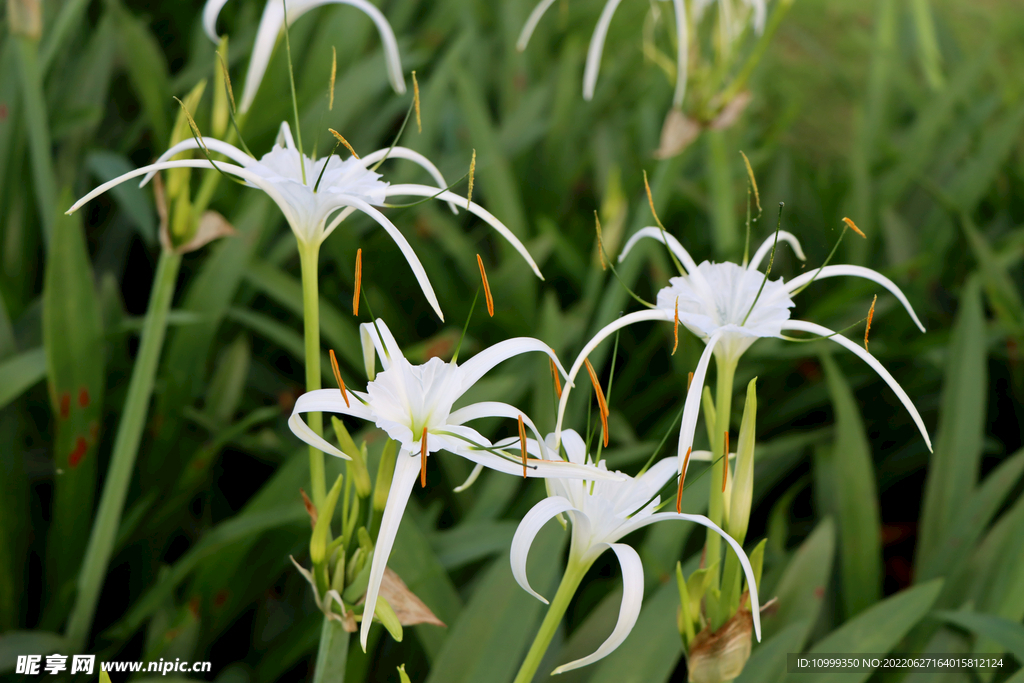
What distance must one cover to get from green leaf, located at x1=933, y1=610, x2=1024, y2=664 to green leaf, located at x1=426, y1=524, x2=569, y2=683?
9.3 inches

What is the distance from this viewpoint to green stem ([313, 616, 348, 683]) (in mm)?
413

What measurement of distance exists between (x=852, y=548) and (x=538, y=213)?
0.68 metres

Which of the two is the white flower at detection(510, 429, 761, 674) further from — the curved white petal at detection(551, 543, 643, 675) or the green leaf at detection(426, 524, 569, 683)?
the green leaf at detection(426, 524, 569, 683)

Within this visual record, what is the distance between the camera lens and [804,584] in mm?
707

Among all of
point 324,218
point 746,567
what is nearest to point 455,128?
point 324,218

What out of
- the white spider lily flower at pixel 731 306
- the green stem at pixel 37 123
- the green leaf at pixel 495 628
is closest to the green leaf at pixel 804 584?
the green leaf at pixel 495 628

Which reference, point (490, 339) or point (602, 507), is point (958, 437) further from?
point (602, 507)

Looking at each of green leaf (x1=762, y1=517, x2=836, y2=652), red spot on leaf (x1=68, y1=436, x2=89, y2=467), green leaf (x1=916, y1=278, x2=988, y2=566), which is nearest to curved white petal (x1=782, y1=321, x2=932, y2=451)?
green leaf (x1=762, y1=517, x2=836, y2=652)

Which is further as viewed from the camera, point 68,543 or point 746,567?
point 68,543

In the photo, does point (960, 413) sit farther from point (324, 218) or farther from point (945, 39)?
point (945, 39)

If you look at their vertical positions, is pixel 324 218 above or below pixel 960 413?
above

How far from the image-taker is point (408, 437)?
0.32m

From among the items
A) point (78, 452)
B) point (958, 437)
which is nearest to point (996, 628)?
point (958, 437)

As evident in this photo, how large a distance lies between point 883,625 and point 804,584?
3.4 inches
